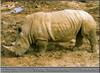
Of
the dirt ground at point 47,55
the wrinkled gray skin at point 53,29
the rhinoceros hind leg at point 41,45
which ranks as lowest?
the dirt ground at point 47,55

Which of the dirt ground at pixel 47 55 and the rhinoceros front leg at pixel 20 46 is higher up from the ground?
the rhinoceros front leg at pixel 20 46

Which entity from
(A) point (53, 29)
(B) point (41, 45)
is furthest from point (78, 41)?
Result: (B) point (41, 45)

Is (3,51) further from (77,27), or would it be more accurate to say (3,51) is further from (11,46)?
(77,27)

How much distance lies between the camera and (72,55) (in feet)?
26.0

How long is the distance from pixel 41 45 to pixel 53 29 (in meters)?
0.29

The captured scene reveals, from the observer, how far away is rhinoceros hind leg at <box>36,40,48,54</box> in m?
7.79

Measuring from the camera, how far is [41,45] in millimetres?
7820

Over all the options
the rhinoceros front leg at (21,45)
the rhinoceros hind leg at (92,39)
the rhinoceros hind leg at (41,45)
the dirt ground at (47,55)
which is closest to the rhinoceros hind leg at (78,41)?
the dirt ground at (47,55)

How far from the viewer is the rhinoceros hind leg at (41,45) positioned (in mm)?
7793

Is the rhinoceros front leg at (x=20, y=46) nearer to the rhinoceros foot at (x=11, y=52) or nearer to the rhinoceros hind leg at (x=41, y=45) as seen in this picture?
the rhinoceros foot at (x=11, y=52)

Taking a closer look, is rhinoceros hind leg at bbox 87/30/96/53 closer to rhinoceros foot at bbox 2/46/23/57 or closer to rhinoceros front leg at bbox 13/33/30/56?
rhinoceros front leg at bbox 13/33/30/56

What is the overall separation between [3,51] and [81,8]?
170 centimetres

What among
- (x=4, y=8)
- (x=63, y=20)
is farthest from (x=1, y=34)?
(x=63, y=20)

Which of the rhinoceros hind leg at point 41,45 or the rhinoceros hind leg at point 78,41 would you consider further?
the rhinoceros hind leg at point 78,41
